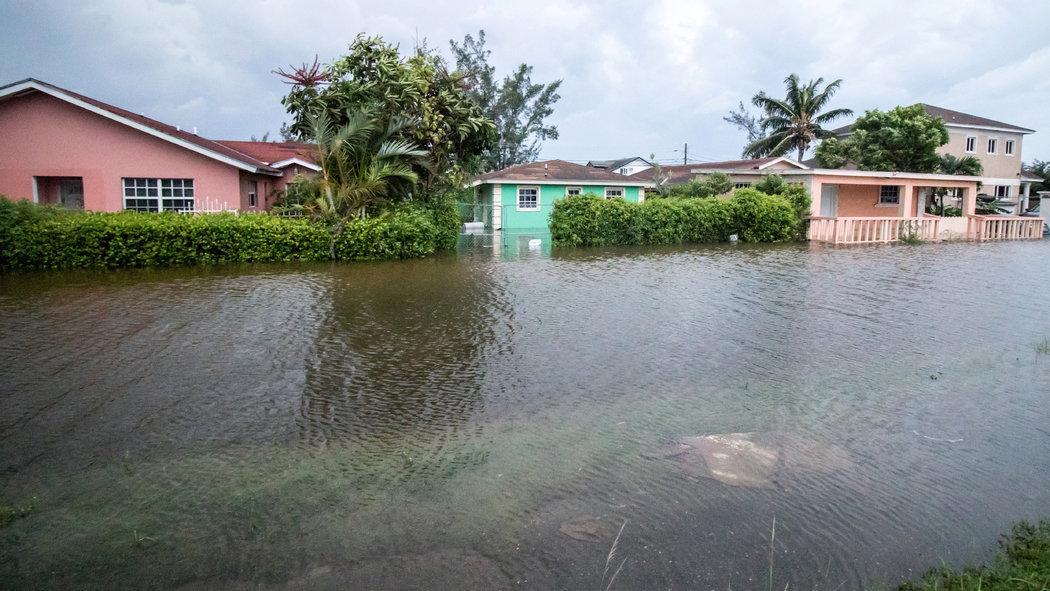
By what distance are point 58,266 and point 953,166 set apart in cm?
3944

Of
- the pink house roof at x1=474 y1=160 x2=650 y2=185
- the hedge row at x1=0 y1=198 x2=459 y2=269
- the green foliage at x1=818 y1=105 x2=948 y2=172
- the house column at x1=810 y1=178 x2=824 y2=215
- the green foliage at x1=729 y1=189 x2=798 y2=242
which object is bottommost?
the hedge row at x1=0 y1=198 x2=459 y2=269

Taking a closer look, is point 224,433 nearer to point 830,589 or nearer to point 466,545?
point 466,545

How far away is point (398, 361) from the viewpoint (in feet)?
26.7

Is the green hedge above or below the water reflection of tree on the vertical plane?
above

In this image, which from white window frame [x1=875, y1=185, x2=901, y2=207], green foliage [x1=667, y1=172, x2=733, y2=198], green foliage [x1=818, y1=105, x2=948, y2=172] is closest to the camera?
green foliage [x1=667, y1=172, x2=733, y2=198]

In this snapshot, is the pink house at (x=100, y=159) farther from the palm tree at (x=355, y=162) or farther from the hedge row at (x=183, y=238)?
the hedge row at (x=183, y=238)

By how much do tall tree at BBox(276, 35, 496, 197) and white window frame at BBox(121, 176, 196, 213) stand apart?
3591 mm

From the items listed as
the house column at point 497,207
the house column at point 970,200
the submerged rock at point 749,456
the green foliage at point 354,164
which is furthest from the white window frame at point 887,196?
the submerged rock at point 749,456

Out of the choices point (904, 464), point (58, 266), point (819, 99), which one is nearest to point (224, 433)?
point (904, 464)

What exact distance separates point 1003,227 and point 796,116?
16.1 meters

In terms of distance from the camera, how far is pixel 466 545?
4.04 metres

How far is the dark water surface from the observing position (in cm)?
393

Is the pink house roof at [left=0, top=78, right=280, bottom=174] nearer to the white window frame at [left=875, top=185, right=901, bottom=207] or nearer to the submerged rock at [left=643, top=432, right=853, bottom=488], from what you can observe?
the submerged rock at [left=643, top=432, right=853, bottom=488]

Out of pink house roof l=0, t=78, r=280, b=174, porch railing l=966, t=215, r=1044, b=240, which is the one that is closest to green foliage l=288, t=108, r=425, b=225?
pink house roof l=0, t=78, r=280, b=174
